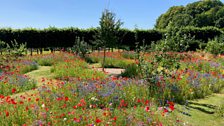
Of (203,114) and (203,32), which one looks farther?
(203,32)

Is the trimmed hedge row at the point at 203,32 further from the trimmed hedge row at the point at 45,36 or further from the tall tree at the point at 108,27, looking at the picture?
the tall tree at the point at 108,27

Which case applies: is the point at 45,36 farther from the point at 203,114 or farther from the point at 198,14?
the point at 198,14

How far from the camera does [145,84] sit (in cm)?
886

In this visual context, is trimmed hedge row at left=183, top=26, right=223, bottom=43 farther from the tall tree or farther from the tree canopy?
the tree canopy

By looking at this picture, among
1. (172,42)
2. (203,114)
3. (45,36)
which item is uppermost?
(45,36)

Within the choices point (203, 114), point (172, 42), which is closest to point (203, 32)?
point (172, 42)

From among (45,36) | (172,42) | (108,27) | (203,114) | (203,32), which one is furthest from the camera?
(203,32)

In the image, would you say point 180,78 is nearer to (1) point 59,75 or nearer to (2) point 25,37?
(1) point 59,75

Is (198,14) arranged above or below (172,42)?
above

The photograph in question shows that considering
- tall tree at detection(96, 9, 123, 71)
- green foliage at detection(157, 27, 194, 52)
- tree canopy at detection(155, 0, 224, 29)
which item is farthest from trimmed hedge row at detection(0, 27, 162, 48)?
tree canopy at detection(155, 0, 224, 29)

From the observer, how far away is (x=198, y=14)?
7312 cm

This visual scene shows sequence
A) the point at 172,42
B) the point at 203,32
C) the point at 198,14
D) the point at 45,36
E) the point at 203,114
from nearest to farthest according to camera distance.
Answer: the point at 203,114 < the point at 172,42 < the point at 45,36 < the point at 203,32 < the point at 198,14

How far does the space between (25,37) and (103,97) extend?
22959 millimetres

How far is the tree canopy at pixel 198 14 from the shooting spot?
69.2 meters
